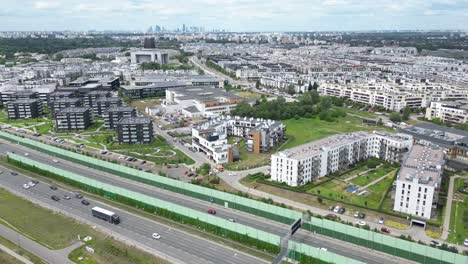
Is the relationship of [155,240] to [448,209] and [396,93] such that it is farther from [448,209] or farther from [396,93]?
[396,93]

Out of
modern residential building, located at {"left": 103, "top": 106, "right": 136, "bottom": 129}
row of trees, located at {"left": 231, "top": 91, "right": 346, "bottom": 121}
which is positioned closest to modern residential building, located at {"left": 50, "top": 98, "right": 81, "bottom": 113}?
modern residential building, located at {"left": 103, "top": 106, "right": 136, "bottom": 129}

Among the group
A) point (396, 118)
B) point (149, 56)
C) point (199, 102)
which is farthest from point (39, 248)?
point (149, 56)

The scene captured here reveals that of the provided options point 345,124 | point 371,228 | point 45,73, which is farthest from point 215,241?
point 45,73

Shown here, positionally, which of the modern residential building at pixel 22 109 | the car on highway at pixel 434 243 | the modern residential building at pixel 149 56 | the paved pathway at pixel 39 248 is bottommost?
the car on highway at pixel 434 243

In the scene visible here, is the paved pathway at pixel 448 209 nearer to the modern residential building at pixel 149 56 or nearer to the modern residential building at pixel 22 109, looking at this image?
the modern residential building at pixel 22 109

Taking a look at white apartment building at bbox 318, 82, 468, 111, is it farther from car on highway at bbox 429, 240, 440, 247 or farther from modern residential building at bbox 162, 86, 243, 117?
car on highway at bbox 429, 240, 440, 247

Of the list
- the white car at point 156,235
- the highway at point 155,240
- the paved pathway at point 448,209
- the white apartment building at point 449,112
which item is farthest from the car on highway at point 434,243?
the white apartment building at point 449,112
